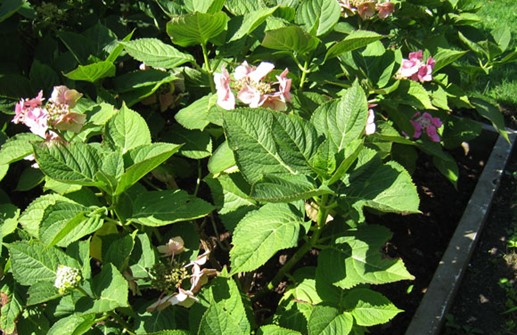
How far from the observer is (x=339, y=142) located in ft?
5.47

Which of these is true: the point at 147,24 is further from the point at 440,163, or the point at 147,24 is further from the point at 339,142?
the point at 440,163

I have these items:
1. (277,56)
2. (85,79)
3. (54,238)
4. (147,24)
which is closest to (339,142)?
(277,56)

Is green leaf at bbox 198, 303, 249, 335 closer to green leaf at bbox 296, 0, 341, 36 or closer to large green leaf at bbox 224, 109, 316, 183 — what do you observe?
large green leaf at bbox 224, 109, 316, 183

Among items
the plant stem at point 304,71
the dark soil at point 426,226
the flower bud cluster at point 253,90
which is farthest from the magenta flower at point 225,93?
the dark soil at point 426,226

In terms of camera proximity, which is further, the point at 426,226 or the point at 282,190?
the point at 426,226

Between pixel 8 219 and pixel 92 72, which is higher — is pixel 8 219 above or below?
below

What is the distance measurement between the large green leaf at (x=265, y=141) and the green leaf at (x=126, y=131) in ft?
0.97

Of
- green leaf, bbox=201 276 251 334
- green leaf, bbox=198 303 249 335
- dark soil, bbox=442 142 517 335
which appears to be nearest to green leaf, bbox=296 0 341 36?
green leaf, bbox=201 276 251 334

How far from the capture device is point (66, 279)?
5.02 feet

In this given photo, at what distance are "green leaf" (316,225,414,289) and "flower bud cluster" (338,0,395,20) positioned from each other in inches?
38.7

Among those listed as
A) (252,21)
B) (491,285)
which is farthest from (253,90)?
(491,285)

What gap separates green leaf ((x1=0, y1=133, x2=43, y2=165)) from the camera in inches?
71.1

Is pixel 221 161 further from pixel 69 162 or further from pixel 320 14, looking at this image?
pixel 320 14

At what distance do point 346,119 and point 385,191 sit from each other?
0.75 feet
